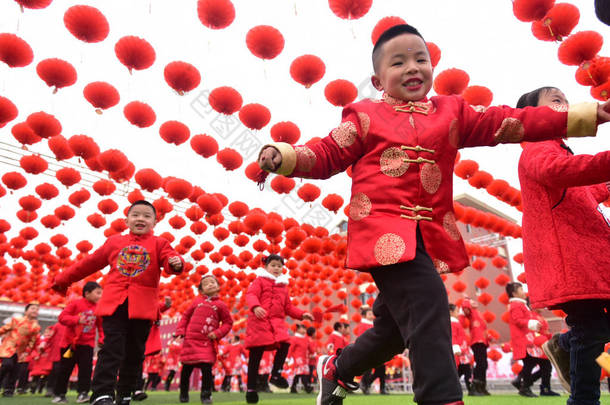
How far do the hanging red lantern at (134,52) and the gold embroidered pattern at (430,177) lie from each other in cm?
350

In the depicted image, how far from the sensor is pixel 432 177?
1.48 m

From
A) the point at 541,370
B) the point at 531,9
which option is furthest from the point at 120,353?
the point at 541,370

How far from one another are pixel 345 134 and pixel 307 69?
3036mm

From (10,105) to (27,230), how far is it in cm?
539

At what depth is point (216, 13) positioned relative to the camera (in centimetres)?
379

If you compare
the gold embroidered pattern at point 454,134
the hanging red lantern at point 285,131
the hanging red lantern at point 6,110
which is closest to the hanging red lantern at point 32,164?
the hanging red lantern at point 6,110

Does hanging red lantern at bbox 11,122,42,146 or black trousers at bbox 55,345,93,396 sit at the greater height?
hanging red lantern at bbox 11,122,42,146

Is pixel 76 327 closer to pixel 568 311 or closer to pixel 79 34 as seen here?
pixel 79 34

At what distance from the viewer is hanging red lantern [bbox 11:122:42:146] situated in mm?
5125

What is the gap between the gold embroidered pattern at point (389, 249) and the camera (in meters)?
1.31

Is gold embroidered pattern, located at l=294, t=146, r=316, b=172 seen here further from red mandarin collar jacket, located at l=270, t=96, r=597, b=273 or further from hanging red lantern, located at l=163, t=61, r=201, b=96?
hanging red lantern, located at l=163, t=61, r=201, b=96

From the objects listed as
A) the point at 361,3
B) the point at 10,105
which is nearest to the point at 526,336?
the point at 361,3

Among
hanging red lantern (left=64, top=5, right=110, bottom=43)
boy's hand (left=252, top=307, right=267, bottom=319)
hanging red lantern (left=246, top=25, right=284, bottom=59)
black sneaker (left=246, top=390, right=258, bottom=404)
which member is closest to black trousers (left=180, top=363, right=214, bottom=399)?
black sneaker (left=246, top=390, right=258, bottom=404)

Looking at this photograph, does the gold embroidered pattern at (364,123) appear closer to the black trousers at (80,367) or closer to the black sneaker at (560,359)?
the black sneaker at (560,359)
